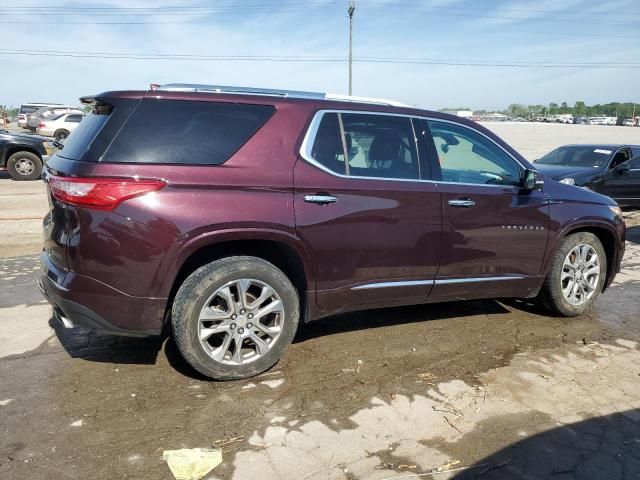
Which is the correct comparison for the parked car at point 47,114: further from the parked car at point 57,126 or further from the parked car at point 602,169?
the parked car at point 602,169

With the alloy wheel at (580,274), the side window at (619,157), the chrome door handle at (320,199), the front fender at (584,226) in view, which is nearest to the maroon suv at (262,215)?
the chrome door handle at (320,199)

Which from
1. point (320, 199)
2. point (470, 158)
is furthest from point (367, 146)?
point (470, 158)

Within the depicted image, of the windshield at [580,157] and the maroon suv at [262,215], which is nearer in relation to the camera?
the maroon suv at [262,215]

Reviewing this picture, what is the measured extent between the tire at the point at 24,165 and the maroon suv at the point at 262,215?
1244 centimetres

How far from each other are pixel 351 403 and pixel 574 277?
2.73 meters

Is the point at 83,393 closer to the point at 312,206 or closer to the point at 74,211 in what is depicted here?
the point at 74,211

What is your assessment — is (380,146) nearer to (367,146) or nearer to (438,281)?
(367,146)

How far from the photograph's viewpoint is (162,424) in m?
3.10

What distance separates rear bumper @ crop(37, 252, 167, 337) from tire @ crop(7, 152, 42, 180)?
42.4ft

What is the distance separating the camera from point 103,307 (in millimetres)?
3262

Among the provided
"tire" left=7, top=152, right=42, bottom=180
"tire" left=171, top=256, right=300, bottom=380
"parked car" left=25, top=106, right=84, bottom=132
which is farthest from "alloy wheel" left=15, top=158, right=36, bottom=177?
"parked car" left=25, top=106, right=84, bottom=132

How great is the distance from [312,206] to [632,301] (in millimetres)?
3937

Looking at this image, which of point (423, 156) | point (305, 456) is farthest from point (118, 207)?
point (423, 156)

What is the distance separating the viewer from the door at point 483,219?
4.20 meters
